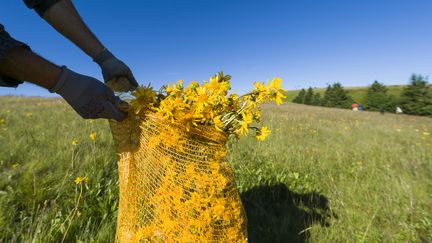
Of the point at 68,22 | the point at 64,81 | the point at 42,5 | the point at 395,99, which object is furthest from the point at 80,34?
the point at 395,99

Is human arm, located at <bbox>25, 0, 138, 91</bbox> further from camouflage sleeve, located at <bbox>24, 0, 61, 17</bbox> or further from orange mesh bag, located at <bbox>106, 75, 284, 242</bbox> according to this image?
orange mesh bag, located at <bbox>106, 75, 284, 242</bbox>

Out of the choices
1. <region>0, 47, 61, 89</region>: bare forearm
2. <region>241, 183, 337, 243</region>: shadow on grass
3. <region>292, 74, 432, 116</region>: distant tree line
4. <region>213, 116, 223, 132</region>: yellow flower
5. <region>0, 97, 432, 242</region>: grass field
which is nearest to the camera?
<region>0, 47, 61, 89</region>: bare forearm

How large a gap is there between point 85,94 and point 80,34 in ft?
2.00

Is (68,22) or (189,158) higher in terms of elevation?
(68,22)

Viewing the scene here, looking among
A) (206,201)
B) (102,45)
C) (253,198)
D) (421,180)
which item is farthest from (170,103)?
(421,180)

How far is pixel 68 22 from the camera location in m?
1.58

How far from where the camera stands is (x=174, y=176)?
50.8 inches

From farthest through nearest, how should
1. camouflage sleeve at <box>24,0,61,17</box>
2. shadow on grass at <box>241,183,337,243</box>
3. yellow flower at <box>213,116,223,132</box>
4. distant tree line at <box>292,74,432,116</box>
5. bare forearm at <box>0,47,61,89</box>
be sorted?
distant tree line at <box>292,74,432,116</box> → shadow on grass at <box>241,183,337,243</box> → camouflage sleeve at <box>24,0,61,17</box> → yellow flower at <box>213,116,223,132</box> → bare forearm at <box>0,47,61,89</box>

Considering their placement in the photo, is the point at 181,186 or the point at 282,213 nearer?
the point at 181,186

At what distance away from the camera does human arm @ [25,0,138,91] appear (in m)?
1.56

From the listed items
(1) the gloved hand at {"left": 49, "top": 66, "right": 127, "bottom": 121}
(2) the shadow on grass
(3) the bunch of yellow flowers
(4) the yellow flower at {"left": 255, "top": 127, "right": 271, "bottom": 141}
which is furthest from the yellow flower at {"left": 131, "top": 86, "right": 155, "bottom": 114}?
(2) the shadow on grass

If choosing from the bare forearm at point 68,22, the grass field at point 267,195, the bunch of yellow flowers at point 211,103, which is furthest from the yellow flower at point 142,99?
the grass field at point 267,195

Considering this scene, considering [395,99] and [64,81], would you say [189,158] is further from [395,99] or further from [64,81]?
[395,99]

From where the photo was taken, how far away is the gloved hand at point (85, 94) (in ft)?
3.93
